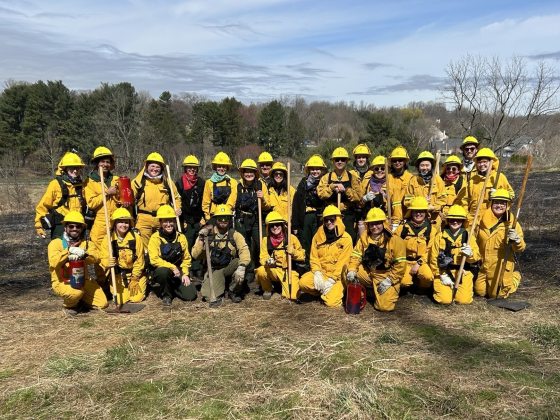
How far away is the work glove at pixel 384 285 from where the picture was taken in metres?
6.40

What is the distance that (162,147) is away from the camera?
109 feet

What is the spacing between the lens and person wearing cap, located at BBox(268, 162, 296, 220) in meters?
7.84

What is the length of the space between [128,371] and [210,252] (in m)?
2.68

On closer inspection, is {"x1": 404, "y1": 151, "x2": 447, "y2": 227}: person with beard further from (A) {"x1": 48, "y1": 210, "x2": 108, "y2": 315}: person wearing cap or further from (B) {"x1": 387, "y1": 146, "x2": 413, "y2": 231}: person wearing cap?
(A) {"x1": 48, "y1": 210, "x2": 108, "y2": 315}: person wearing cap

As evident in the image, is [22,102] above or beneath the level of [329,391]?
above

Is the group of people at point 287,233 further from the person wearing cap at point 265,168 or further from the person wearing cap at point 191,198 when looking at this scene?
the person wearing cap at point 265,168

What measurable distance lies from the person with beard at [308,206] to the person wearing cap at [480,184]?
8.04ft

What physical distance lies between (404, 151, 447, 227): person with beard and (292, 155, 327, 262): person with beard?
1.55m

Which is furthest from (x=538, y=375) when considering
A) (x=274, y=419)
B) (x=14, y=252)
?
(x=14, y=252)

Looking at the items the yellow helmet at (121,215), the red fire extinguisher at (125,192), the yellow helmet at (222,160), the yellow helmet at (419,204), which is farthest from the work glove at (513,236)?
the red fire extinguisher at (125,192)

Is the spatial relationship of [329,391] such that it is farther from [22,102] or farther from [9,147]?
[22,102]

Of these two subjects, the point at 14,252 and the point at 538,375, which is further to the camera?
the point at 14,252

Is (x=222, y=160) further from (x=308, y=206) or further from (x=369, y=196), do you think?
(x=369, y=196)

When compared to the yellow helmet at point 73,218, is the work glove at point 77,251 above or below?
below
